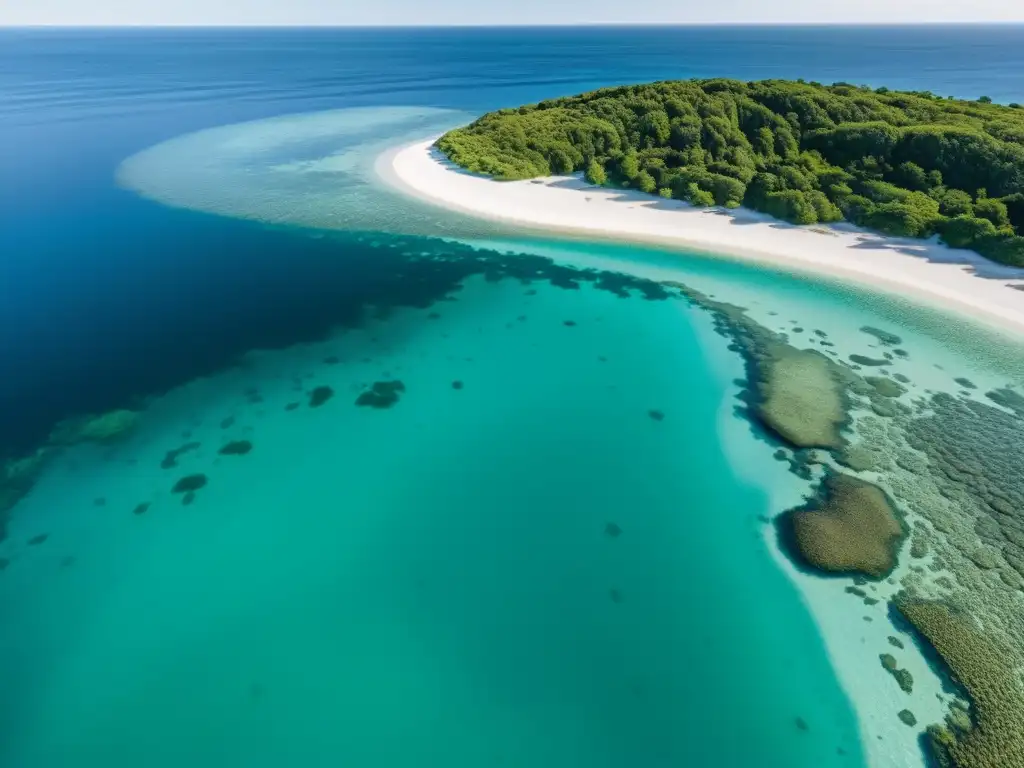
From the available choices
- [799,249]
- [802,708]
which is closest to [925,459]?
[802,708]

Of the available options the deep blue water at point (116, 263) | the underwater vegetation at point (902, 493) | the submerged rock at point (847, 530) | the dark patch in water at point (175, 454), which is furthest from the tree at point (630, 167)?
the dark patch in water at point (175, 454)

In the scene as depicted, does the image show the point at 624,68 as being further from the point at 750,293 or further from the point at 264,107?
the point at 750,293

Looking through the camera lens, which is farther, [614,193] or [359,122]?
[359,122]

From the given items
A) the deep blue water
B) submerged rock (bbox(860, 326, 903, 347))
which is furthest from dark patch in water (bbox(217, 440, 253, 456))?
submerged rock (bbox(860, 326, 903, 347))

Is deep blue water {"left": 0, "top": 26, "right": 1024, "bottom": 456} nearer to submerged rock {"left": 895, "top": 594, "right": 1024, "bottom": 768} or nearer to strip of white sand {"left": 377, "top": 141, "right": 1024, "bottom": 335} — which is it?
strip of white sand {"left": 377, "top": 141, "right": 1024, "bottom": 335}

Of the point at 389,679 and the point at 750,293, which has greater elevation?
the point at 750,293

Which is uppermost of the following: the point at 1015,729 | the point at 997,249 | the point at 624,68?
the point at 624,68

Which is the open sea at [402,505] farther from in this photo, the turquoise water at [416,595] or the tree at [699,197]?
the tree at [699,197]

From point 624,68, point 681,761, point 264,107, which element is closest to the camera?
point 681,761
